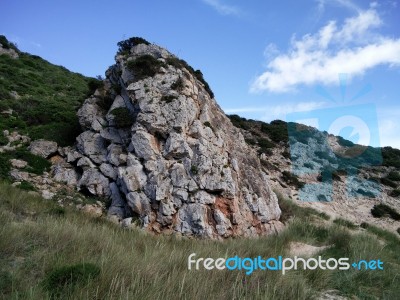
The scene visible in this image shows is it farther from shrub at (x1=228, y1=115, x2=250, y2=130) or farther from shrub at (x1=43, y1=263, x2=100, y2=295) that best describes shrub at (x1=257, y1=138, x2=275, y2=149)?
shrub at (x1=43, y1=263, x2=100, y2=295)

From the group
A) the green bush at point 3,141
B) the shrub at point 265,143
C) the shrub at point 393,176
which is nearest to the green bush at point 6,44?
the green bush at point 3,141

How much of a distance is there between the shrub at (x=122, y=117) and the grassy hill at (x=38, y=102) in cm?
307

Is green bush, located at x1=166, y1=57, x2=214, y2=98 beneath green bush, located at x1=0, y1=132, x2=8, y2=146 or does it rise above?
above

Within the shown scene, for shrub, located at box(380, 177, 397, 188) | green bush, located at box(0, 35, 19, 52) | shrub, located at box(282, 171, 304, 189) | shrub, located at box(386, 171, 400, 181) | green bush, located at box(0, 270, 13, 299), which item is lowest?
green bush, located at box(0, 270, 13, 299)

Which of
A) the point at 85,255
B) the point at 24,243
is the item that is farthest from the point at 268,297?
the point at 24,243

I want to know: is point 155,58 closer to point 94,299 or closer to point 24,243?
point 24,243

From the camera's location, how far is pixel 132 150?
1341cm

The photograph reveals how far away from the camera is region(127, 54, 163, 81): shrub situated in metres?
15.3

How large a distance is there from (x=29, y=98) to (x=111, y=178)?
38.8 ft

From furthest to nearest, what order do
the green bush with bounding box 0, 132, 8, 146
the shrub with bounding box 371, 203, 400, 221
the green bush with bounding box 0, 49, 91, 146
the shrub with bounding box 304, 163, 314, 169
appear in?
the shrub with bounding box 304, 163, 314, 169 < the shrub with bounding box 371, 203, 400, 221 < the green bush with bounding box 0, 49, 91, 146 < the green bush with bounding box 0, 132, 8, 146

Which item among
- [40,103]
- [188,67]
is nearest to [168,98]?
[188,67]

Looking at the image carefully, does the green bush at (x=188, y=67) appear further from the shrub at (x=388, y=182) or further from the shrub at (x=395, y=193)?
the shrub at (x=388, y=182)

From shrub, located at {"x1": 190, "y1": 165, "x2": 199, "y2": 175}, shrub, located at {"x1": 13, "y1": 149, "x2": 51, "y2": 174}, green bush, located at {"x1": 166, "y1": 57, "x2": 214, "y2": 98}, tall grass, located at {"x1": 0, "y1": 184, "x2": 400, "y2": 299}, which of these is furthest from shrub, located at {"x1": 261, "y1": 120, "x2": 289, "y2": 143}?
tall grass, located at {"x1": 0, "y1": 184, "x2": 400, "y2": 299}

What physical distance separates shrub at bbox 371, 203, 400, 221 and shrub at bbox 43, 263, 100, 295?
905 inches
